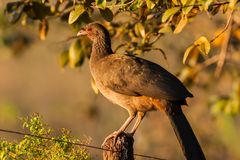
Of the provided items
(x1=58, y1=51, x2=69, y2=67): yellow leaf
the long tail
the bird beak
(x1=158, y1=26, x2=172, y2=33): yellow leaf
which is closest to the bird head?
the bird beak

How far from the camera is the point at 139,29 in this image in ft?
28.1

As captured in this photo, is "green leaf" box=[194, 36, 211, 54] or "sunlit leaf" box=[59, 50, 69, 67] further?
"sunlit leaf" box=[59, 50, 69, 67]

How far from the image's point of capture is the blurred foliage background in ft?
26.0

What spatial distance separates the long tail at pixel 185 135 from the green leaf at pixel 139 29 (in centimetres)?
100

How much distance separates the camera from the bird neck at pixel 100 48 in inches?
349

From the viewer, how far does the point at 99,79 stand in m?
8.37

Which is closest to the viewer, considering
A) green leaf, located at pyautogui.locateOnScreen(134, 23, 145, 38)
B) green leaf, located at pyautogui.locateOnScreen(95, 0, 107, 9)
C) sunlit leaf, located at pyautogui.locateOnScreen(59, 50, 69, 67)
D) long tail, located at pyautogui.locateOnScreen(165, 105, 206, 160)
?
green leaf, located at pyautogui.locateOnScreen(95, 0, 107, 9)

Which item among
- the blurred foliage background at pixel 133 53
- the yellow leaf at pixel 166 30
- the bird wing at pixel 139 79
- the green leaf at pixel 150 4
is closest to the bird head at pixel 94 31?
the blurred foliage background at pixel 133 53

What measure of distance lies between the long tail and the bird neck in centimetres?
132

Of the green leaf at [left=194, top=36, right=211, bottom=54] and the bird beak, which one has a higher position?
the bird beak

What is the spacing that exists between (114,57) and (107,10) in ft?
4.00

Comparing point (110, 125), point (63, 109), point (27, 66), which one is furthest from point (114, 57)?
point (27, 66)

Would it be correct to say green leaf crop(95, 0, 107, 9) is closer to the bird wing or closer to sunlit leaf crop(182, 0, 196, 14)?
sunlit leaf crop(182, 0, 196, 14)

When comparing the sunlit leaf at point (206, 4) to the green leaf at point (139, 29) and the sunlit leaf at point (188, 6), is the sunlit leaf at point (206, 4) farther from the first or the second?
the green leaf at point (139, 29)
